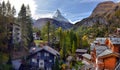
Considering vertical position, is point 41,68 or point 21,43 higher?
point 21,43

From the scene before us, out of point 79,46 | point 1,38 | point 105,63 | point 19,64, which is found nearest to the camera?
point 105,63

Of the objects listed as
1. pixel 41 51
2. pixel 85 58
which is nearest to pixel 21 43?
pixel 41 51

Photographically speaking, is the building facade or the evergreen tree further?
the evergreen tree

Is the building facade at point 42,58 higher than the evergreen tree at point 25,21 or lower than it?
lower

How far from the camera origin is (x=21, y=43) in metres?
65.6

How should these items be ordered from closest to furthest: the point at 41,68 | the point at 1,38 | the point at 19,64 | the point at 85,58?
1. the point at 1,38
2. the point at 19,64
3. the point at 41,68
4. the point at 85,58

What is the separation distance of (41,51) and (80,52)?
1570cm

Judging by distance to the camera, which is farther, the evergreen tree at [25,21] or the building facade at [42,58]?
the evergreen tree at [25,21]

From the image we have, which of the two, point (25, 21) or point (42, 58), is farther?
point (25, 21)

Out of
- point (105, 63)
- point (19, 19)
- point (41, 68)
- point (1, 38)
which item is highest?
point (19, 19)

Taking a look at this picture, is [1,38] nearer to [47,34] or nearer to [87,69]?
[87,69]

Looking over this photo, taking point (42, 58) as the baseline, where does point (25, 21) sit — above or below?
above

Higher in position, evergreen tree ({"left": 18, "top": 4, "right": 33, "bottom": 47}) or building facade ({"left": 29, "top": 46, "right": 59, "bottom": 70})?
evergreen tree ({"left": 18, "top": 4, "right": 33, "bottom": 47})

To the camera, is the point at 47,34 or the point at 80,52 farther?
the point at 47,34
